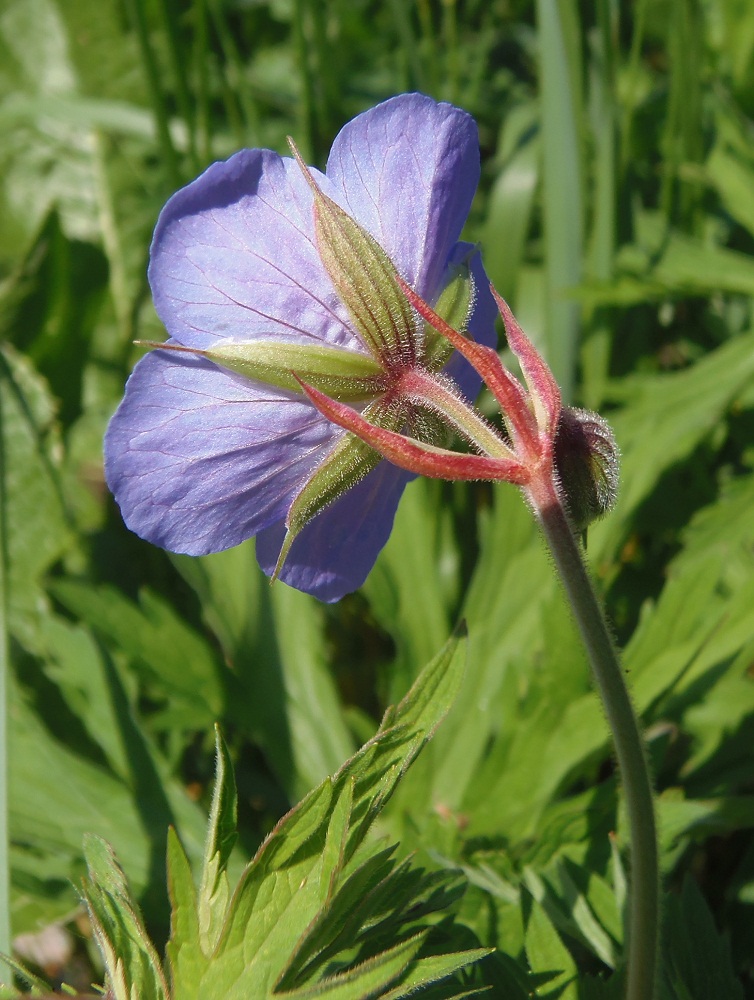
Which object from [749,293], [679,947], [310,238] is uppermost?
[310,238]

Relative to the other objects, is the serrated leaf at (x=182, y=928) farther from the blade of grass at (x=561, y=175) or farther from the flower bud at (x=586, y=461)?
the blade of grass at (x=561, y=175)

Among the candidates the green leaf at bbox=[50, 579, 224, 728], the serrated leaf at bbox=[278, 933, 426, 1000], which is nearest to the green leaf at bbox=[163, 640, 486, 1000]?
the serrated leaf at bbox=[278, 933, 426, 1000]

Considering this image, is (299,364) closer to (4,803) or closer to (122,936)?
(122,936)

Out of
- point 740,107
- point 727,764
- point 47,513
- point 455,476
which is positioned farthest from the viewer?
point 740,107

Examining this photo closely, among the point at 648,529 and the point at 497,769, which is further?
the point at 648,529

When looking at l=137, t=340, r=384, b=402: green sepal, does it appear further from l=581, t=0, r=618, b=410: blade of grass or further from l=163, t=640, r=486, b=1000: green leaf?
l=581, t=0, r=618, b=410: blade of grass

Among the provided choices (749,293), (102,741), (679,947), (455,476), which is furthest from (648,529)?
(455,476)

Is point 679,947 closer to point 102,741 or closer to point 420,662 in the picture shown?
point 420,662
